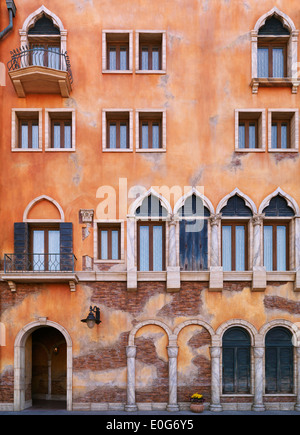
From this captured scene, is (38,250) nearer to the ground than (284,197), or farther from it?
nearer to the ground

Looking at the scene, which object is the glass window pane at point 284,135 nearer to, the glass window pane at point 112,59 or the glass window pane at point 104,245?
the glass window pane at point 112,59

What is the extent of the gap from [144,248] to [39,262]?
3861 millimetres

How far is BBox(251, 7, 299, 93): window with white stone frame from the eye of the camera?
61.2ft

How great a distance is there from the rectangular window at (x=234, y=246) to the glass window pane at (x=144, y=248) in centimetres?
282

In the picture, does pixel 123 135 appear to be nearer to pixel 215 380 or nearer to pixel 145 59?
pixel 145 59

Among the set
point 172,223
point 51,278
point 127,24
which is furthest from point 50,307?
point 127,24

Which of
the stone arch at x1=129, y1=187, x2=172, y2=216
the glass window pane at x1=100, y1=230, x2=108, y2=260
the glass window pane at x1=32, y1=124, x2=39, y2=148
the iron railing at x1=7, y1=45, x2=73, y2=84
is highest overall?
the iron railing at x1=7, y1=45, x2=73, y2=84

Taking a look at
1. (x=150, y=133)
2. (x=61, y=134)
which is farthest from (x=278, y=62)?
(x=61, y=134)

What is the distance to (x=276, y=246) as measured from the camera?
18.6 meters

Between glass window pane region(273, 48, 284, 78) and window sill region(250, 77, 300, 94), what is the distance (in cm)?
61

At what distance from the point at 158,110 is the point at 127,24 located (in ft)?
11.5

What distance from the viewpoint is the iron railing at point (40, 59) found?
18547 mm

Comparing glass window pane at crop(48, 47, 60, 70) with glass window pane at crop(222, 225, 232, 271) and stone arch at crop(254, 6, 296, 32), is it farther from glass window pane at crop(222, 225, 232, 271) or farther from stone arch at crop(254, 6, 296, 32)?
glass window pane at crop(222, 225, 232, 271)

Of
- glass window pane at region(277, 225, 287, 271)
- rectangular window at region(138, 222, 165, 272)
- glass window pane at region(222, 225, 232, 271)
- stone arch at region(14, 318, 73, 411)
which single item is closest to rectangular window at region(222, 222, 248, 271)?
glass window pane at region(222, 225, 232, 271)
